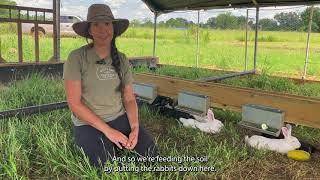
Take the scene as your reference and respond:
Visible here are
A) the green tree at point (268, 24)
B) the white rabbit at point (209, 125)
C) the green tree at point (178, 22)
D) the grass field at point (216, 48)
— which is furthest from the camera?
the green tree at point (178, 22)

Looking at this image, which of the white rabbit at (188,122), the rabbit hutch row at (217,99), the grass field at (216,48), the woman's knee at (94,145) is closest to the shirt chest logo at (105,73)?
the woman's knee at (94,145)

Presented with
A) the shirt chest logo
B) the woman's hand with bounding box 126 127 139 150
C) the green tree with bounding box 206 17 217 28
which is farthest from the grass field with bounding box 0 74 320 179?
the green tree with bounding box 206 17 217 28

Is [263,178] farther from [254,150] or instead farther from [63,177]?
[63,177]

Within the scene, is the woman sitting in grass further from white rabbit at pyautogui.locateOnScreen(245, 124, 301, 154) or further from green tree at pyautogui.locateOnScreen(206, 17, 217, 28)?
green tree at pyautogui.locateOnScreen(206, 17, 217, 28)

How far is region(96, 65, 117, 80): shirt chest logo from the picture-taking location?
2.74m

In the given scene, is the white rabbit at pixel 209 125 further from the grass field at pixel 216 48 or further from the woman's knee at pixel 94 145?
the grass field at pixel 216 48

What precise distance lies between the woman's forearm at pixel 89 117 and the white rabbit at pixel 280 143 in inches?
55.6

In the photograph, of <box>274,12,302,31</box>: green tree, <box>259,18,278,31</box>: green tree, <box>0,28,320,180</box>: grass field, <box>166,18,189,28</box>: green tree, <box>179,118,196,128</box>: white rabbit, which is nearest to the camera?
<box>0,28,320,180</box>: grass field

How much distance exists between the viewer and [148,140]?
110 inches

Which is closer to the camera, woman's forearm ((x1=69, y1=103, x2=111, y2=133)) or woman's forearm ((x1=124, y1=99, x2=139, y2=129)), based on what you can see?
woman's forearm ((x1=69, y1=103, x2=111, y2=133))

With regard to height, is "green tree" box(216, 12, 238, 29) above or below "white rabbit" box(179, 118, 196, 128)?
above

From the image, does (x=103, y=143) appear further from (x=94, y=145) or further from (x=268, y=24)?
(x=268, y=24)

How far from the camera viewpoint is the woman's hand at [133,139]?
2.65 m

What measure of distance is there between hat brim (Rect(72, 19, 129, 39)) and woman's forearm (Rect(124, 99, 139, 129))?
0.53 m
